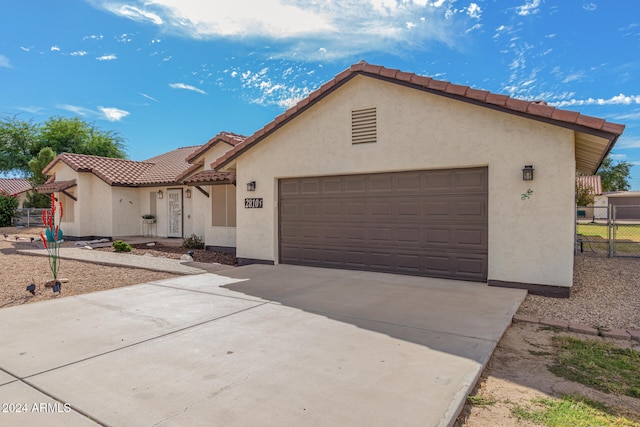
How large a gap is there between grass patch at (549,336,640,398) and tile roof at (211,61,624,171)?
404cm

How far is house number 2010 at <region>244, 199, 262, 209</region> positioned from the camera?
451 inches

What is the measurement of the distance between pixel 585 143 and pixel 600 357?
5.50 meters

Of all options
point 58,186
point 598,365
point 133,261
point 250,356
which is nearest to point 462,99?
point 598,365

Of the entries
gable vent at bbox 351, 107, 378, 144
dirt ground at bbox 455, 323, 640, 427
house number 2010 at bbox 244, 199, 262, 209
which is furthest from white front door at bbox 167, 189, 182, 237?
dirt ground at bbox 455, 323, 640, 427

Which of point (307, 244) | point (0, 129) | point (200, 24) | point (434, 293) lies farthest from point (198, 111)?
point (0, 129)

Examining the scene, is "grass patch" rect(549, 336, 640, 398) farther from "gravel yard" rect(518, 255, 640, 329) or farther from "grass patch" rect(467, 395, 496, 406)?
"grass patch" rect(467, 395, 496, 406)

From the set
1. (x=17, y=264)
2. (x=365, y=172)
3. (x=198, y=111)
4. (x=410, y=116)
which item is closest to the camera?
(x=410, y=116)

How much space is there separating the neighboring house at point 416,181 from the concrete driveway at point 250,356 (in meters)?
1.37

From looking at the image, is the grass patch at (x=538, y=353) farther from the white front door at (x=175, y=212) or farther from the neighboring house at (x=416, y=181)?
the white front door at (x=175, y=212)

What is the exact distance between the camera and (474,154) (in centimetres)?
825

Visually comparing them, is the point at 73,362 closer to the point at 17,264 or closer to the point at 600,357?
the point at 600,357

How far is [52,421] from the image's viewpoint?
3047 millimetres

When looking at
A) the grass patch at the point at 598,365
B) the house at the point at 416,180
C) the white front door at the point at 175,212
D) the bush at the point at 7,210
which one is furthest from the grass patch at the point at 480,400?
the bush at the point at 7,210

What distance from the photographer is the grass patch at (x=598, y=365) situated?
3877 millimetres
